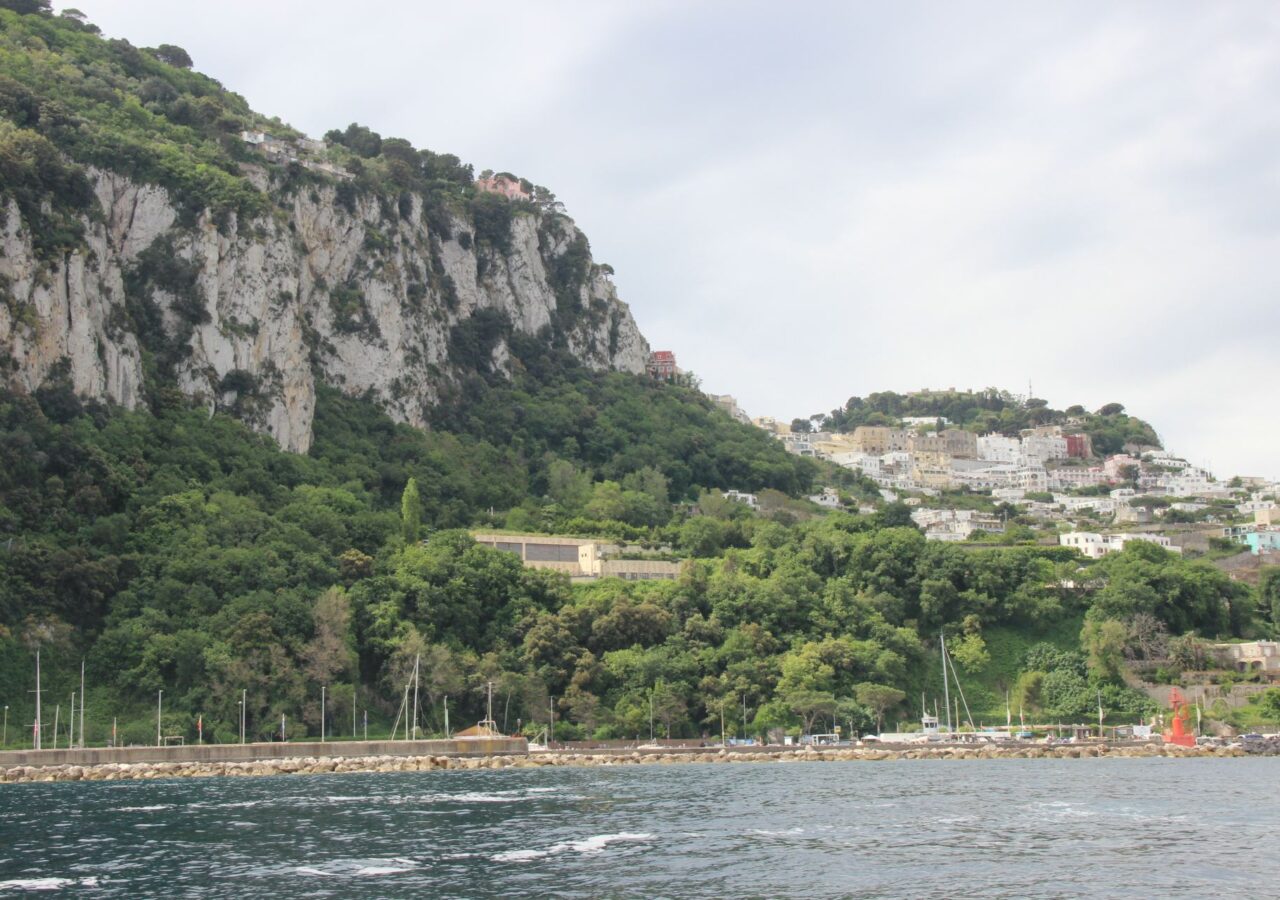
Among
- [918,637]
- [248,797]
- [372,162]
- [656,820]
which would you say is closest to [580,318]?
[372,162]

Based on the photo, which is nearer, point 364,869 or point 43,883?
point 43,883

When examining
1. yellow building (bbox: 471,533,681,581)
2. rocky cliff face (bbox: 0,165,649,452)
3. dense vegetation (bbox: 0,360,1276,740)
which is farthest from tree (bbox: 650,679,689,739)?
rocky cliff face (bbox: 0,165,649,452)

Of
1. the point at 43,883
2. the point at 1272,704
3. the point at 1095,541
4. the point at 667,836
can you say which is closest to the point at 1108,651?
the point at 1272,704

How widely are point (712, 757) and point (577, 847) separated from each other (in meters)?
39.7

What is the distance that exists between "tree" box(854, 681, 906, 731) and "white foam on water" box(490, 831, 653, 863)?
45.7 metres

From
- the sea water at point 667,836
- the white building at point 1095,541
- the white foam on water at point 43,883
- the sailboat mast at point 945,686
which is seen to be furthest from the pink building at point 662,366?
the white foam on water at point 43,883

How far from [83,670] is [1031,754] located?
168 feet

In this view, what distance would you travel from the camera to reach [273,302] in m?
112

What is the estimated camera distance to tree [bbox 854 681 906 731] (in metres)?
87.1

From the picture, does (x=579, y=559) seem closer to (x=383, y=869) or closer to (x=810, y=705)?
(x=810, y=705)

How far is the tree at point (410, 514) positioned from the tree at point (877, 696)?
111 feet

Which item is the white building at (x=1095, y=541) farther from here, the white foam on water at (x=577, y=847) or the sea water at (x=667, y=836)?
the white foam on water at (x=577, y=847)

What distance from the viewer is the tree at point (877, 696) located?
286 ft

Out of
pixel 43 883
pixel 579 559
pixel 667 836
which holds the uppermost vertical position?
pixel 579 559
